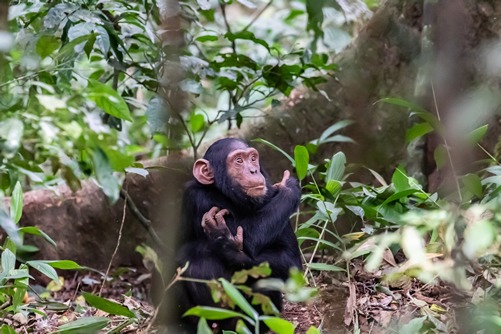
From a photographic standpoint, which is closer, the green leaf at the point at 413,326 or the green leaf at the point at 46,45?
the green leaf at the point at 413,326

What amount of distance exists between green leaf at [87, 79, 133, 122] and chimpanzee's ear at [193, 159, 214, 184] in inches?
38.9

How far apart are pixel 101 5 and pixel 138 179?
1.69 meters

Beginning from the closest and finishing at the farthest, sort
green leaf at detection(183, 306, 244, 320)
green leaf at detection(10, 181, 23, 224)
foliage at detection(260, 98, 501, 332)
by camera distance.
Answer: green leaf at detection(183, 306, 244, 320)
foliage at detection(260, 98, 501, 332)
green leaf at detection(10, 181, 23, 224)

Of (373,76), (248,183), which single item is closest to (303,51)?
(373,76)

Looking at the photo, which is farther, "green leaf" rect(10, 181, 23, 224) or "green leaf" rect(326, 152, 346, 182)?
"green leaf" rect(326, 152, 346, 182)

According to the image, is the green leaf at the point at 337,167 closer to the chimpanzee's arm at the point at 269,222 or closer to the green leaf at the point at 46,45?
the chimpanzee's arm at the point at 269,222

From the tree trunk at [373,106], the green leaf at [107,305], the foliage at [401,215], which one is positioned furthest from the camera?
the tree trunk at [373,106]

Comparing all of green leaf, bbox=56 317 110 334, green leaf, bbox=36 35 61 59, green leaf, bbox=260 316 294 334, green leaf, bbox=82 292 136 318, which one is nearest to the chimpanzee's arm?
green leaf, bbox=82 292 136 318

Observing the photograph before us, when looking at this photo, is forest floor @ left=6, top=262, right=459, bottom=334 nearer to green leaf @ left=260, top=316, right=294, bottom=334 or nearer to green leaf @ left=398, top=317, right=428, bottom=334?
green leaf @ left=398, top=317, right=428, bottom=334

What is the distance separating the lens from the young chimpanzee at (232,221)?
365 centimetres

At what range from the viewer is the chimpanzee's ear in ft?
13.0

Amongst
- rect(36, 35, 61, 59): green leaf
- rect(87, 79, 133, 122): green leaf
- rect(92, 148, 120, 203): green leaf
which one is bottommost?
rect(92, 148, 120, 203): green leaf

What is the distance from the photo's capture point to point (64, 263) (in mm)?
3697

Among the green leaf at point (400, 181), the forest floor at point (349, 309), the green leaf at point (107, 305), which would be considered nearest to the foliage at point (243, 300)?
the forest floor at point (349, 309)
